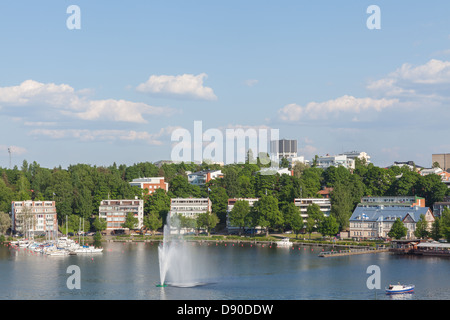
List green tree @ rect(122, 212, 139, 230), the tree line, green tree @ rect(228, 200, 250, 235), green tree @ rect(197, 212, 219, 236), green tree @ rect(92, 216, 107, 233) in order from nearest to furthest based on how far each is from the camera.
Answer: the tree line < green tree @ rect(228, 200, 250, 235) < green tree @ rect(197, 212, 219, 236) < green tree @ rect(92, 216, 107, 233) < green tree @ rect(122, 212, 139, 230)

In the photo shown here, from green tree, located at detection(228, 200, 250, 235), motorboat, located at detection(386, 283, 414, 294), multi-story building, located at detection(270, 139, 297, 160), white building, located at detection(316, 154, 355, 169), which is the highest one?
multi-story building, located at detection(270, 139, 297, 160)

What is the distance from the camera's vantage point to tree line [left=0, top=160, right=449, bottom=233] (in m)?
86.4

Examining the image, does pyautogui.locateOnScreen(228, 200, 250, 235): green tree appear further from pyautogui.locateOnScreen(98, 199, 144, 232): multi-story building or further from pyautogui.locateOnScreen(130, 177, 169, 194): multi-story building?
pyautogui.locateOnScreen(130, 177, 169, 194): multi-story building

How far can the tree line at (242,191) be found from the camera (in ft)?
284

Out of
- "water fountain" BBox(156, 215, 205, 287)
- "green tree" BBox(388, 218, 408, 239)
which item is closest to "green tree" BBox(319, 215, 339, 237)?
"green tree" BBox(388, 218, 408, 239)

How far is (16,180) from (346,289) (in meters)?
82.3

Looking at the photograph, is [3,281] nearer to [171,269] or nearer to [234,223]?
[171,269]

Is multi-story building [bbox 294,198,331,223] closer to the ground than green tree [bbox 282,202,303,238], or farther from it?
farther from it

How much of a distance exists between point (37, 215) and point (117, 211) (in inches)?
474

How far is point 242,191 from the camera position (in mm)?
99875

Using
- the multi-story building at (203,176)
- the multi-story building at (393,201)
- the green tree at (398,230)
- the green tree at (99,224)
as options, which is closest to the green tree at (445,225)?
the green tree at (398,230)

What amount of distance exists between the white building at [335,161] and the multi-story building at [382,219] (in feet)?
201

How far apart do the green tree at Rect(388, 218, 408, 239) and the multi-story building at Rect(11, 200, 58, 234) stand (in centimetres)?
4866

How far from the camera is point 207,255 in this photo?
65688 mm
